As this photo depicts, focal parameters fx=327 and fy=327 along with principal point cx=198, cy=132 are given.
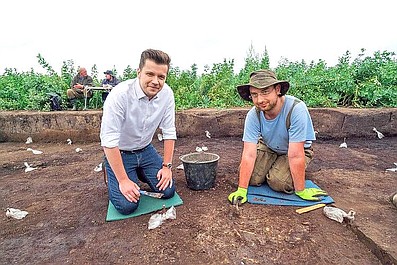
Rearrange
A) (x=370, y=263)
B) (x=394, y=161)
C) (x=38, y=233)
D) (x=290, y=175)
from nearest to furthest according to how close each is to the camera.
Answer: (x=370, y=263) → (x=38, y=233) → (x=290, y=175) → (x=394, y=161)

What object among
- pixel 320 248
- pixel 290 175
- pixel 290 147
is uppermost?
pixel 290 147

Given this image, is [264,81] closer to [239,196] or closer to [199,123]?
[239,196]

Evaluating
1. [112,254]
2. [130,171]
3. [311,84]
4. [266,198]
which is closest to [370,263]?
[266,198]

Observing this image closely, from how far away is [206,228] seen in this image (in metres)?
2.37

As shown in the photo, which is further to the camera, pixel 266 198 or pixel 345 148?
pixel 345 148

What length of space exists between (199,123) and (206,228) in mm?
3244

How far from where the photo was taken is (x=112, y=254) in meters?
2.14

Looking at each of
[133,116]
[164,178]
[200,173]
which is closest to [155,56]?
[133,116]

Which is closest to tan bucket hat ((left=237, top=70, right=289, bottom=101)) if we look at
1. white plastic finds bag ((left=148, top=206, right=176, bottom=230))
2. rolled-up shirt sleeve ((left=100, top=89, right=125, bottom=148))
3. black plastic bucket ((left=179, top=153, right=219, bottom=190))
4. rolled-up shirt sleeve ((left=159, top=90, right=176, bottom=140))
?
rolled-up shirt sleeve ((left=159, top=90, right=176, bottom=140))

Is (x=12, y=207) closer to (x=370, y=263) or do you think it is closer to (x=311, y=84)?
(x=370, y=263)

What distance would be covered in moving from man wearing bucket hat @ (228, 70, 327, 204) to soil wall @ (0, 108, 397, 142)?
237 centimetres

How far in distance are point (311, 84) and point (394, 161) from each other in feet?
8.51

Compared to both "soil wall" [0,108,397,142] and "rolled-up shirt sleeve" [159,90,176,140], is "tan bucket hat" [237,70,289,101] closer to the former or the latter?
"rolled-up shirt sleeve" [159,90,176,140]

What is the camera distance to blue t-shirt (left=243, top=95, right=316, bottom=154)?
2680 mm
